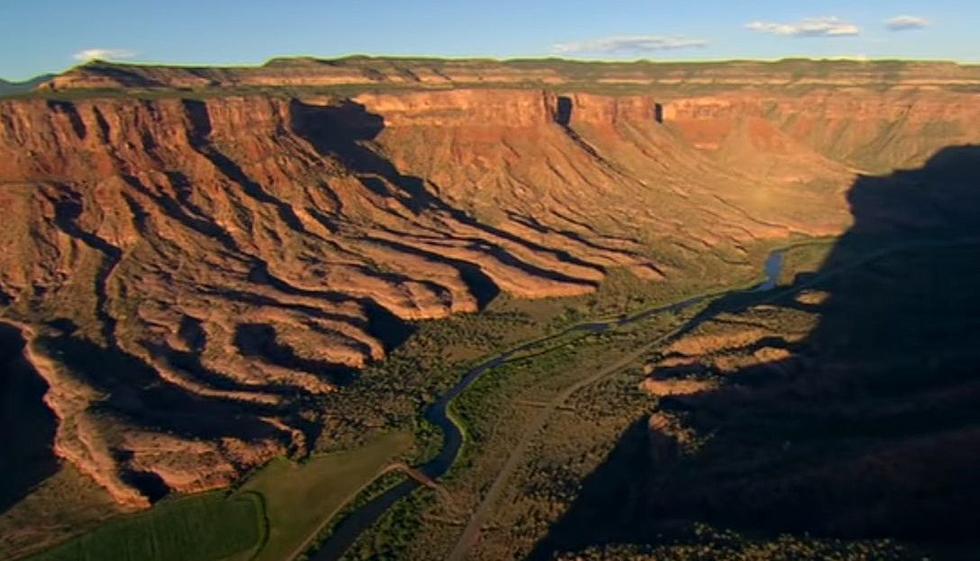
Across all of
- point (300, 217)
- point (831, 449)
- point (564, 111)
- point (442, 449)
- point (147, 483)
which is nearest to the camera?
point (831, 449)

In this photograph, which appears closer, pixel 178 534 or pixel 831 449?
pixel 831 449

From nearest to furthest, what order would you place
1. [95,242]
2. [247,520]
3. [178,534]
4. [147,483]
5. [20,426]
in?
[178,534], [247,520], [147,483], [20,426], [95,242]

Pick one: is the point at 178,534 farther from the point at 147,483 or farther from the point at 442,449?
the point at 442,449

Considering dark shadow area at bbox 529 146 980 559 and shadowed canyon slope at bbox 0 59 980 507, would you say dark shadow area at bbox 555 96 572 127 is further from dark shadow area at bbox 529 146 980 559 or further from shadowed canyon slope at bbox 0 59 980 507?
dark shadow area at bbox 529 146 980 559

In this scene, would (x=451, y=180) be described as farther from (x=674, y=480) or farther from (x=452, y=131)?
(x=674, y=480)

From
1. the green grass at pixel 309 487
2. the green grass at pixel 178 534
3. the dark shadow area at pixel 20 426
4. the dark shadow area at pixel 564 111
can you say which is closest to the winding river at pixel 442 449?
the green grass at pixel 309 487

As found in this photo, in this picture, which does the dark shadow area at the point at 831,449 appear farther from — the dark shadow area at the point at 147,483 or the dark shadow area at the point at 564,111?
the dark shadow area at the point at 564,111

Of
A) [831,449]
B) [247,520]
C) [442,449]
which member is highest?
[831,449]

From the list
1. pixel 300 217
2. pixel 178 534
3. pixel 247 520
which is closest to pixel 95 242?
pixel 300 217
